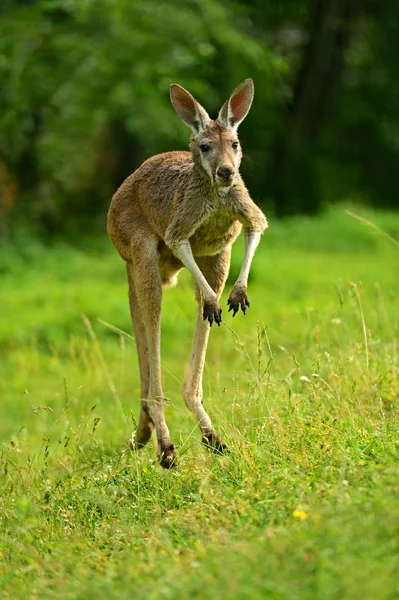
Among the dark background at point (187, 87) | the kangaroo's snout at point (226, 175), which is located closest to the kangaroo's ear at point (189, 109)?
the kangaroo's snout at point (226, 175)

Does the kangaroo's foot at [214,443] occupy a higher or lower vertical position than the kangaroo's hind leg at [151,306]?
lower

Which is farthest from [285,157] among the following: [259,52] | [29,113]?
[259,52]

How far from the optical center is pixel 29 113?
20172mm

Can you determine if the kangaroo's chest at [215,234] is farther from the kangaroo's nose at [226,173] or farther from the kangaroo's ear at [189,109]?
the kangaroo's ear at [189,109]

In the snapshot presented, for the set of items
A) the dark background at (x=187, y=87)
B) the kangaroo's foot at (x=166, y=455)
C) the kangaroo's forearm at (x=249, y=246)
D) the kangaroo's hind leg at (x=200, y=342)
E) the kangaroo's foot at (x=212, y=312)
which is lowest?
the dark background at (x=187, y=87)

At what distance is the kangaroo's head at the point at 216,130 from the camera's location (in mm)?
6094

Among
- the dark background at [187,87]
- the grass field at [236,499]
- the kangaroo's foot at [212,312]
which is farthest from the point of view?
the dark background at [187,87]

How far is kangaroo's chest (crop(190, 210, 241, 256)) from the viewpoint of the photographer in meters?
6.26

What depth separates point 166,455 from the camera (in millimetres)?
6430

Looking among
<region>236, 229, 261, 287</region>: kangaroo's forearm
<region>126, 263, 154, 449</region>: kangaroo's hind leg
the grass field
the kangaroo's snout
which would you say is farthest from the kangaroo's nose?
<region>126, 263, 154, 449</region>: kangaroo's hind leg

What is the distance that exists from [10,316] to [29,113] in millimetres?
6831

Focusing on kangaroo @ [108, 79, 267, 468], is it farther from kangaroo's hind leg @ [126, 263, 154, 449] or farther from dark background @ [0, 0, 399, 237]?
dark background @ [0, 0, 399, 237]

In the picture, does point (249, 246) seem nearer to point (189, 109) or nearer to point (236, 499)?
point (189, 109)

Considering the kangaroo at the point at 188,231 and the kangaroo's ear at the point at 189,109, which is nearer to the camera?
the kangaroo at the point at 188,231
